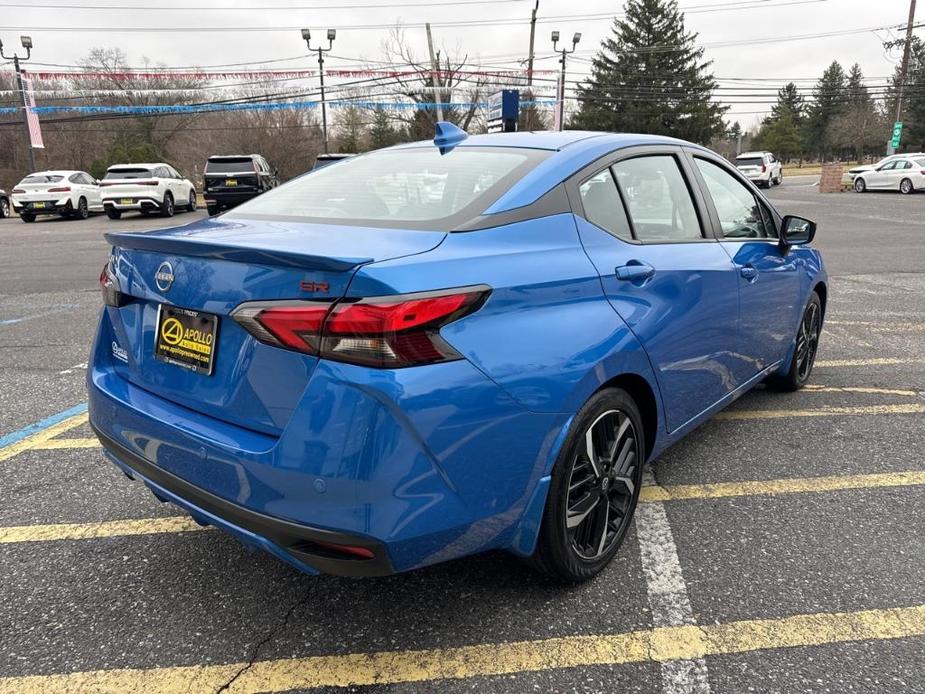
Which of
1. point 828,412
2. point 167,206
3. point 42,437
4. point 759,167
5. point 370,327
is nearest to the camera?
point 370,327

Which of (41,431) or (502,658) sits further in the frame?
(41,431)

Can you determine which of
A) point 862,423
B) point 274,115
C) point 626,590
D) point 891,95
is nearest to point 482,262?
point 626,590

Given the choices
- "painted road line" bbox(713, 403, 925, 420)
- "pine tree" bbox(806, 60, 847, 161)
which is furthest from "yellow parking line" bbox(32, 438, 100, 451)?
"pine tree" bbox(806, 60, 847, 161)

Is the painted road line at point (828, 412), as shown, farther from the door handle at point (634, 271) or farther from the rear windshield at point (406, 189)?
the rear windshield at point (406, 189)

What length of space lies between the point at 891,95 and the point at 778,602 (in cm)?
7267

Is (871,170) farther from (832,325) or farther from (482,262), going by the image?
(482,262)

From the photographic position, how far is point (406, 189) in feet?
8.47

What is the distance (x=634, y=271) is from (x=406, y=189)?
909 mm

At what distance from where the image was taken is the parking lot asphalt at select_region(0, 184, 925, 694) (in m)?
2.02

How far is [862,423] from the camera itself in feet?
12.9

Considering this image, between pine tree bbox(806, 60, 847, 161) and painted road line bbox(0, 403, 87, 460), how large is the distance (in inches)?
3333

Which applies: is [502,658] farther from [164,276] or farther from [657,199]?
[657,199]

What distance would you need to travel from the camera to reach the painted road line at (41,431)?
3635 mm

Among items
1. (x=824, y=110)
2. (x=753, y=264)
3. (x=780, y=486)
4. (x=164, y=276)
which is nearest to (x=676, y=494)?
(x=780, y=486)
